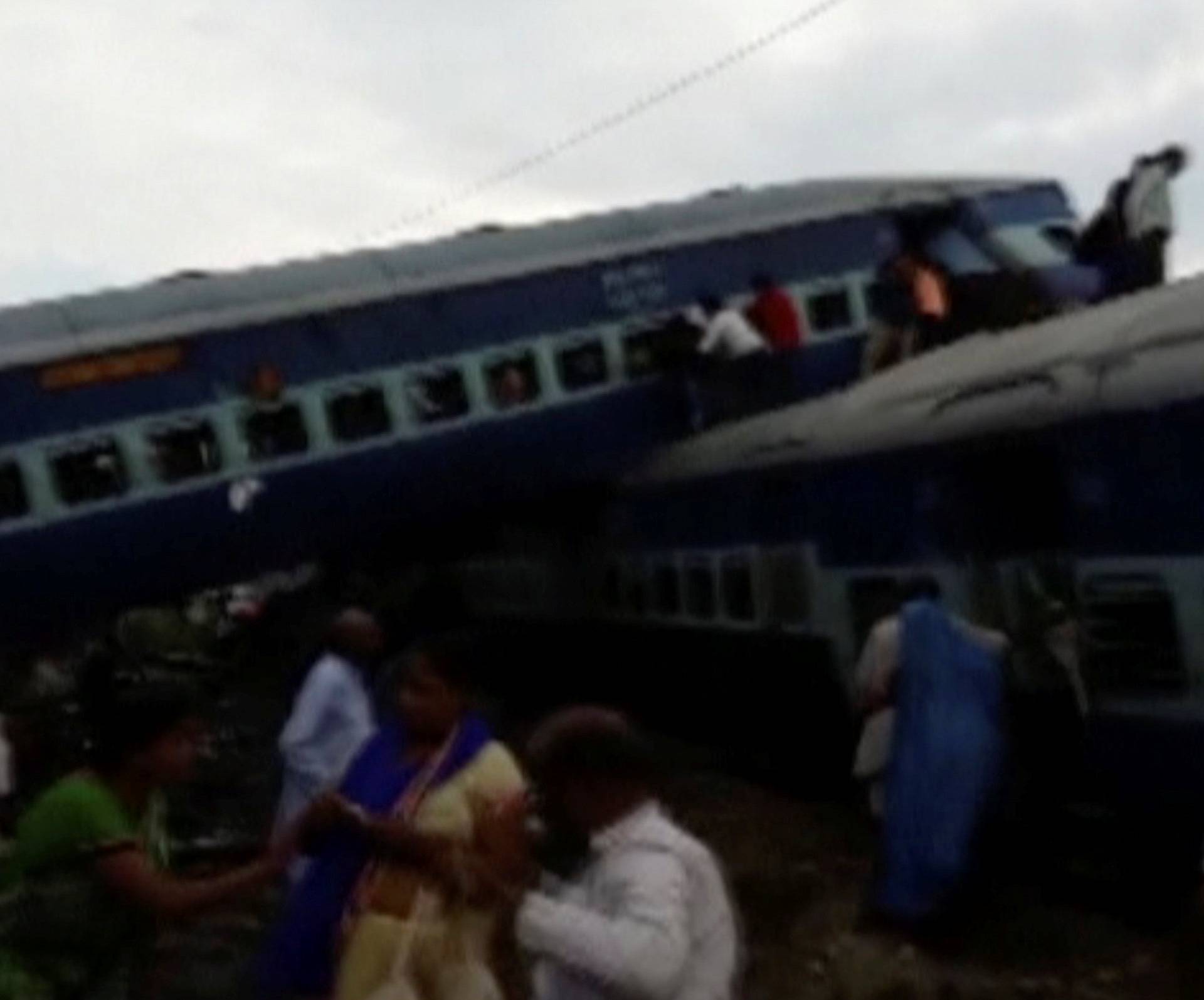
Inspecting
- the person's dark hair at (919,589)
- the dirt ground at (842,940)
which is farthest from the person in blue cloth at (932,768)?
the person's dark hair at (919,589)

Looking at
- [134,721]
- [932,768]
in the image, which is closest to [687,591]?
[932,768]

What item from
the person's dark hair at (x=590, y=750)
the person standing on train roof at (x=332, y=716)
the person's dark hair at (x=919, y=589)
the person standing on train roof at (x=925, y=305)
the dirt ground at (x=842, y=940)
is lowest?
the dirt ground at (x=842, y=940)

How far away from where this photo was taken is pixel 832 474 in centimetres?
1299

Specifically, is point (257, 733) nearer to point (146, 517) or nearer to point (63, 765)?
point (146, 517)

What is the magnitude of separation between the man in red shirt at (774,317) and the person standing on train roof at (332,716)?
1118 cm

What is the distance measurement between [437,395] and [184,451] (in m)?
2.27

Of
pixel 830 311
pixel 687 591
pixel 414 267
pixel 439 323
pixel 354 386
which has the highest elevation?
pixel 414 267

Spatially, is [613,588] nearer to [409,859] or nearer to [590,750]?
[409,859]

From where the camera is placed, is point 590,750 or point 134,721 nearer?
point 590,750

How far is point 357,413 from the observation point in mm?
17672

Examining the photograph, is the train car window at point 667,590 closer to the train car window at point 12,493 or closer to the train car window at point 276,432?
the train car window at point 276,432

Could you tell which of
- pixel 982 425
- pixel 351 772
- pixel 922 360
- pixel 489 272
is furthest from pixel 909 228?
pixel 351 772

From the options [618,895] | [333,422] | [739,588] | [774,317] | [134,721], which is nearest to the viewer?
[618,895]

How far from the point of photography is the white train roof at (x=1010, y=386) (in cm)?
961
